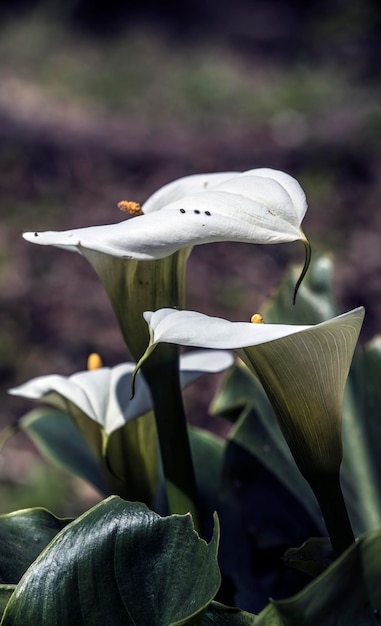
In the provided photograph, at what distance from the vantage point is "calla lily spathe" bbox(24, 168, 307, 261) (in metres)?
0.44

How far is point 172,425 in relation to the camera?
564 mm

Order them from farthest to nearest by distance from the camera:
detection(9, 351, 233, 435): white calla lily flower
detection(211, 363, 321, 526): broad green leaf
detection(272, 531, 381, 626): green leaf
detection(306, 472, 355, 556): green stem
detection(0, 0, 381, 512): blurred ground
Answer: detection(0, 0, 381, 512): blurred ground
detection(211, 363, 321, 526): broad green leaf
detection(9, 351, 233, 435): white calla lily flower
detection(306, 472, 355, 556): green stem
detection(272, 531, 381, 626): green leaf

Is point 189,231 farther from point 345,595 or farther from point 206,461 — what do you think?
point 206,461

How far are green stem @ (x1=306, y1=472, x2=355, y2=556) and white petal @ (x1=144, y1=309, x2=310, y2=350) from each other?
121mm

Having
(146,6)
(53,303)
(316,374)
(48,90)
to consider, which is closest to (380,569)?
(316,374)

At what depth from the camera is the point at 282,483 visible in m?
0.73

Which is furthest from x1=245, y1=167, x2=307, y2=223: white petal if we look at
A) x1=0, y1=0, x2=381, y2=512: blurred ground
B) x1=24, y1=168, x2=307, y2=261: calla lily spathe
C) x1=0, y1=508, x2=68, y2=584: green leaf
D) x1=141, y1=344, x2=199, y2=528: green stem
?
x1=0, y1=0, x2=381, y2=512: blurred ground

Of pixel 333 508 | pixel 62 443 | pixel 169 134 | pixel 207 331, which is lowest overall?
pixel 169 134

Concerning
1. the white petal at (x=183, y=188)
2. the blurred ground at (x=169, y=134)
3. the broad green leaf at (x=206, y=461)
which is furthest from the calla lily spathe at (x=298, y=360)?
the blurred ground at (x=169, y=134)

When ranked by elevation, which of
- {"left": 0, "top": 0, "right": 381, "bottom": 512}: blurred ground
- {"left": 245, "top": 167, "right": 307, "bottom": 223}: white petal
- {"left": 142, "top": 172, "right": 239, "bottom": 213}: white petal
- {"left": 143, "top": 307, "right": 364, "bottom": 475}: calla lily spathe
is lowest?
{"left": 0, "top": 0, "right": 381, "bottom": 512}: blurred ground

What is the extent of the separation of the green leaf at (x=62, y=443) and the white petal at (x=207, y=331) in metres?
→ 0.34

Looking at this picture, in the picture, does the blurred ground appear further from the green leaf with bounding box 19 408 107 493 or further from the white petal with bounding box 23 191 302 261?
the white petal with bounding box 23 191 302 261

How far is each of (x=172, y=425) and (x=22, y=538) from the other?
0.12m

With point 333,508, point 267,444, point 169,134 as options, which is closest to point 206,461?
point 267,444
